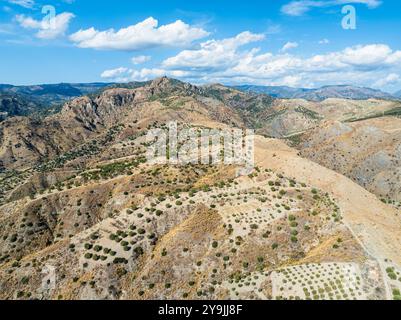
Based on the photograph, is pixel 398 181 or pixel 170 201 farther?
pixel 398 181

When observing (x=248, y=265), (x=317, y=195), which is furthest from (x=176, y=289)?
(x=317, y=195)

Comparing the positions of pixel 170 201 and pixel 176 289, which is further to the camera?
pixel 170 201

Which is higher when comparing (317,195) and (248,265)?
(317,195)
